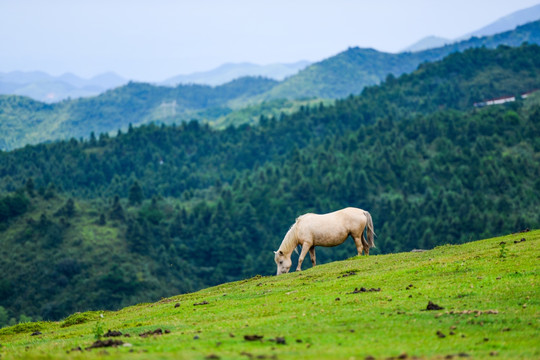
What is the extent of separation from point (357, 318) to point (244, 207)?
437ft

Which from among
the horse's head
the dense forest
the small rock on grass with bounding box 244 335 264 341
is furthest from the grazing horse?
the dense forest

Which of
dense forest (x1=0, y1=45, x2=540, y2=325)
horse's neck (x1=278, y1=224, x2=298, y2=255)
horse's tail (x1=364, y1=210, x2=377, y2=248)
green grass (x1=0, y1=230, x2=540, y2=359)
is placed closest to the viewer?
green grass (x1=0, y1=230, x2=540, y2=359)

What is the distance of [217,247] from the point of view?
5468 inches

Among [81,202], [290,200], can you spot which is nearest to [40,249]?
[81,202]

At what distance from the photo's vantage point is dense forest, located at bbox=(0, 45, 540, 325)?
4220 inches

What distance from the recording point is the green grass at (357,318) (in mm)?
13938

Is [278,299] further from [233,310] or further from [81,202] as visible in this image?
[81,202]

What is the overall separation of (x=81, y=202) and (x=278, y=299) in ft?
406

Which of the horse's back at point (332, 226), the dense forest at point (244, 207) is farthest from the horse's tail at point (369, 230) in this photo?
the dense forest at point (244, 207)

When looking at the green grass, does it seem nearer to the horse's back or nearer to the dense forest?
the horse's back

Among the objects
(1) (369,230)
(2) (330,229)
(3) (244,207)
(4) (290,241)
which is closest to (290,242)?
(4) (290,241)

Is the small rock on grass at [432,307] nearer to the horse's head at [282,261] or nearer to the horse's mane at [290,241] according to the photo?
the horse's mane at [290,241]

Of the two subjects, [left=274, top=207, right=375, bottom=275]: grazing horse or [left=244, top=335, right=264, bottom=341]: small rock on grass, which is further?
[left=274, top=207, right=375, bottom=275]: grazing horse

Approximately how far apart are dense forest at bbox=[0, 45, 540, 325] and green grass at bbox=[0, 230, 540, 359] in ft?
250
